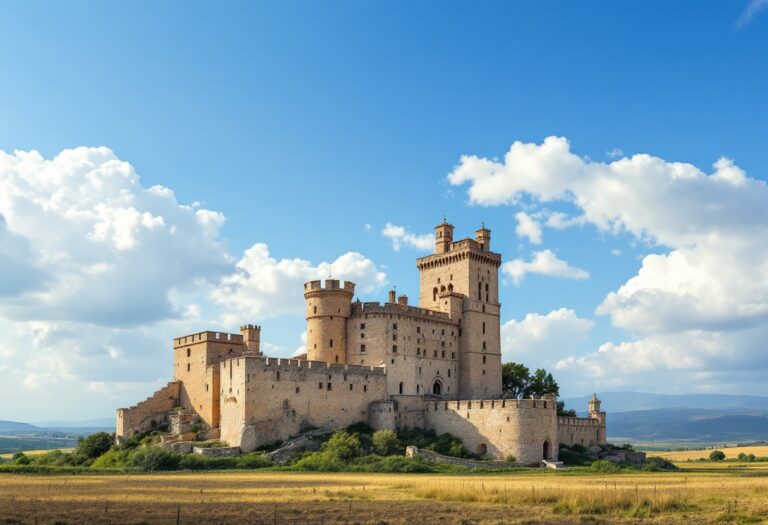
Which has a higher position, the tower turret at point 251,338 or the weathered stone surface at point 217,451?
the tower turret at point 251,338

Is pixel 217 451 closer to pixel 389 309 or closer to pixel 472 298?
pixel 389 309

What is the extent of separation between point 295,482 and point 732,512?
26.7 m

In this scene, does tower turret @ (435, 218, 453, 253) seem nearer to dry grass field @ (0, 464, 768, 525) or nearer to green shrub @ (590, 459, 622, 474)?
green shrub @ (590, 459, 622, 474)

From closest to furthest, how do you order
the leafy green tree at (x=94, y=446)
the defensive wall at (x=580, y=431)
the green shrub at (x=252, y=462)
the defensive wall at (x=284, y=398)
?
the green shrub at (x=252, y=462) → the defensive wall at (x=284, y=398) → the leafy green tree at (x=94, y=446) → the defensive wall at (x=580, y=431)

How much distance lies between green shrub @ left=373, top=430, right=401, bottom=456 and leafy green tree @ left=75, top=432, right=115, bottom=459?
2541 centimetres

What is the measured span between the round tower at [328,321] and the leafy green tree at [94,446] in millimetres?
21019

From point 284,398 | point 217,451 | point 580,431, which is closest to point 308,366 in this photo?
point 284,398

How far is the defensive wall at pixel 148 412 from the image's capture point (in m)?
80.2

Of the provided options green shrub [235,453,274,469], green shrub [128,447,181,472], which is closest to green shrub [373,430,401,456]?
green shrub [235,453,274,469]

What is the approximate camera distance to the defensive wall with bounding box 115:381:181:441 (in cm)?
8025

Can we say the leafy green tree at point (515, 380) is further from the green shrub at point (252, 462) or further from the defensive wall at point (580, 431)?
the green shrub at point (252, 462)

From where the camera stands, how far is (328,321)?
86.8 m

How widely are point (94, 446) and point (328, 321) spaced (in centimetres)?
2525

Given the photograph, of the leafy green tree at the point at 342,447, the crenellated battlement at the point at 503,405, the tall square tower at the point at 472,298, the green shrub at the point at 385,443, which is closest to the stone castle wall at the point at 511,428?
the crenellated battlement at the point at 503,405
